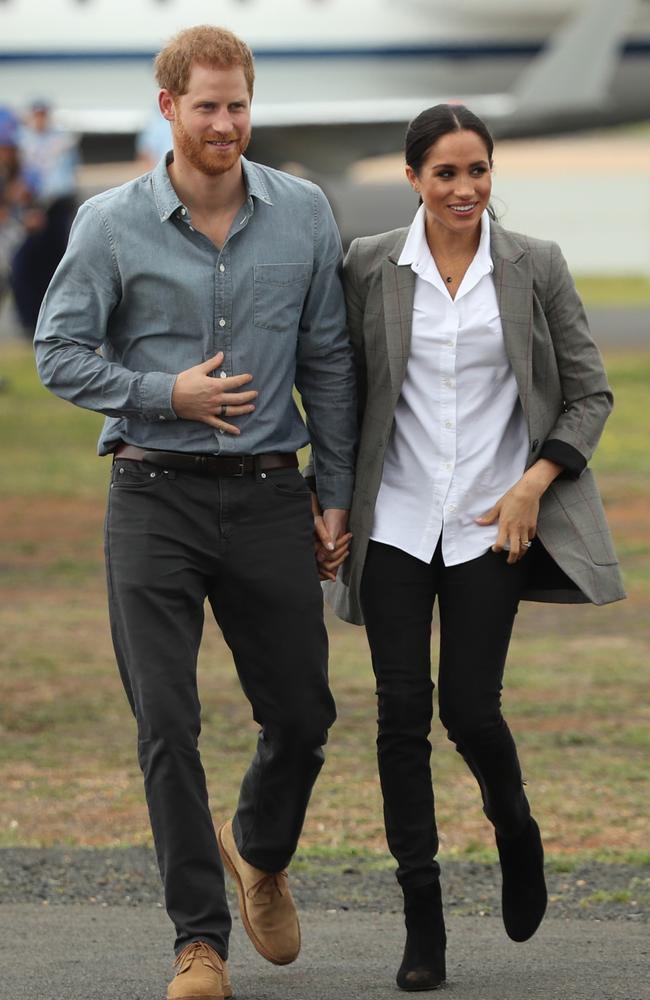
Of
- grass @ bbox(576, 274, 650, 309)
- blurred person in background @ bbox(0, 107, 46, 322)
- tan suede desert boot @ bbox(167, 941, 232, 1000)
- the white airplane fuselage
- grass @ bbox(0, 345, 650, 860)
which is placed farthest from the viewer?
the white airplane fuselage

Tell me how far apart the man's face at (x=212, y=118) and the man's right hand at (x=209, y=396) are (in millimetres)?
419

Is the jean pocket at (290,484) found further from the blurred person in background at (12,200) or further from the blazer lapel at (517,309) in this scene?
the blurred person in background at (12,200)

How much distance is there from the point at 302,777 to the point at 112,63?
Result: 893 inches

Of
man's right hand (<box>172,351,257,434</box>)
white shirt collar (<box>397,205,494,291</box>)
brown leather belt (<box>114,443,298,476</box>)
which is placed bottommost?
brown leather belt (<box>114,443,298,476</box>)

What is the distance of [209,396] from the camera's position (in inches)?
151

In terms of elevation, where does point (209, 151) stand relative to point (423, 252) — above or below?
above

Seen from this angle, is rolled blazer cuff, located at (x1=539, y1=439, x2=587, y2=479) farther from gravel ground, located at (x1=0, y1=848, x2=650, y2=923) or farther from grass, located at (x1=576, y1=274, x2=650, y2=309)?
grass, located at (x1=576, y1=274, x2=650, y2=309)

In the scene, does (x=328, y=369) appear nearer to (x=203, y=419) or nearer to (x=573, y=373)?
(x=203, y=419)

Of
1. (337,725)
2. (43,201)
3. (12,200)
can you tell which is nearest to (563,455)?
(337,725)

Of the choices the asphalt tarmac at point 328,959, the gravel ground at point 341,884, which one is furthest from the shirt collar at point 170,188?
the gravel ground at point 341,884

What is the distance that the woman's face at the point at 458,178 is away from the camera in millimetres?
3943

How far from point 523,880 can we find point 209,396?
134 cm

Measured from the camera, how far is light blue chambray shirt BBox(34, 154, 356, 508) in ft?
12.8

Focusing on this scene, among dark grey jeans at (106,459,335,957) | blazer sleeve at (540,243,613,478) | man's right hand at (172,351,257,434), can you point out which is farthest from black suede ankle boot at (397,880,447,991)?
man's right hand at (172,351,257,434)
